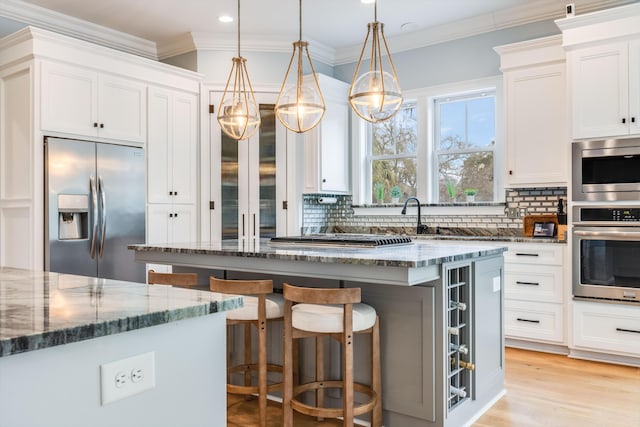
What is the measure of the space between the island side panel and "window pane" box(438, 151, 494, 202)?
4.13 m

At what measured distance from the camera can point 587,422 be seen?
276cm

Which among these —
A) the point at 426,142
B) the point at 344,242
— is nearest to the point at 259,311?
the point at 344,242

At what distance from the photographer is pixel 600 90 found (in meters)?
3.86

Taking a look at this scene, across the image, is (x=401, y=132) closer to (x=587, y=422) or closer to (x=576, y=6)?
(x=576, y=6)

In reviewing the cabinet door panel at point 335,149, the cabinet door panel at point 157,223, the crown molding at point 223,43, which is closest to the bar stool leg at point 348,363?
the cabinet door panel at point 157,223

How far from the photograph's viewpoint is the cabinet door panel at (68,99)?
13.2 feet

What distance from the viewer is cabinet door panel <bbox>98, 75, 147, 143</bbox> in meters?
4.41

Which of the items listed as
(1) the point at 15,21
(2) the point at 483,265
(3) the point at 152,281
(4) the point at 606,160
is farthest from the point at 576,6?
(1) the point at 15,21

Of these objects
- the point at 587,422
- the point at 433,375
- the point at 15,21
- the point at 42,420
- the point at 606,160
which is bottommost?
the point at 587,422

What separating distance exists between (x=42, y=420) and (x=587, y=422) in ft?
8.81

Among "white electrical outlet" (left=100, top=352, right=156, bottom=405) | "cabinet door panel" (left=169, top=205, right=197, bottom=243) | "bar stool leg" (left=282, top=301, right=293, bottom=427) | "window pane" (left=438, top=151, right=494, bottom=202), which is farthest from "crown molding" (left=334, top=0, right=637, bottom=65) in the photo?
"white electrical outlet" (left=100, top=352, right=156, bottom=405)

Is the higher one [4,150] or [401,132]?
[401,132]

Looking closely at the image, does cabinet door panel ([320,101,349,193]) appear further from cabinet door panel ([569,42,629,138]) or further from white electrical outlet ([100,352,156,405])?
white electrical outlet ([100,352,156,405])

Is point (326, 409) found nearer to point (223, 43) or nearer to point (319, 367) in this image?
point (319, 367)
